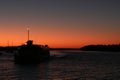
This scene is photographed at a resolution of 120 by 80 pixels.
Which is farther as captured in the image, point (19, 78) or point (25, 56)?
point (25, 56)

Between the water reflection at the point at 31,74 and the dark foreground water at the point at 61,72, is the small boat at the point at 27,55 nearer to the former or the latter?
the dark foreground water at the point at 61,72

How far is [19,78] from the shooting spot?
49219 millimetres

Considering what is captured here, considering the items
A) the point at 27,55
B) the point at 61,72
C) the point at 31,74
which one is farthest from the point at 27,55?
the point at 31,74

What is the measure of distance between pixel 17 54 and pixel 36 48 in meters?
5.35

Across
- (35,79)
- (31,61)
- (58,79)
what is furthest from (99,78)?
(31,61)

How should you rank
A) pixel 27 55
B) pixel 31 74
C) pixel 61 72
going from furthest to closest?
pixel 27 55, pixel 61 72, pixel 31 74

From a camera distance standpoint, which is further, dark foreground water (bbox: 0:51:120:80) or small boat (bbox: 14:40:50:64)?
small boat (bbox: 14:40:50:64)

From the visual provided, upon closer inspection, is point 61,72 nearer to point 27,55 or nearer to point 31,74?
point 31,74

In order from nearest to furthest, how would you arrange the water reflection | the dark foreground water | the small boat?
the dark foreground water < the water reflection < the small boat

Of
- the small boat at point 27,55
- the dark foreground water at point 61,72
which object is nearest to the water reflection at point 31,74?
the dark foreground water at point 61,72

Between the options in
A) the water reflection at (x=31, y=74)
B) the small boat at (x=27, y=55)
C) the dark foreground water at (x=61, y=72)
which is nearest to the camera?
the dark foreground water at (x=61, y=72)

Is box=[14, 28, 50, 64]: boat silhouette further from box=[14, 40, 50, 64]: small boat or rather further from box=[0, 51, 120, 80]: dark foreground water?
box=[0, 51, 120, 80]: dark foreground water

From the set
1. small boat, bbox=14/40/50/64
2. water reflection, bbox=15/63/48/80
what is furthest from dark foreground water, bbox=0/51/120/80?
small boat, bbox=14/40/50/64

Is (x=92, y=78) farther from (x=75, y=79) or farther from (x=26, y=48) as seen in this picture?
(x=26, y=48)
